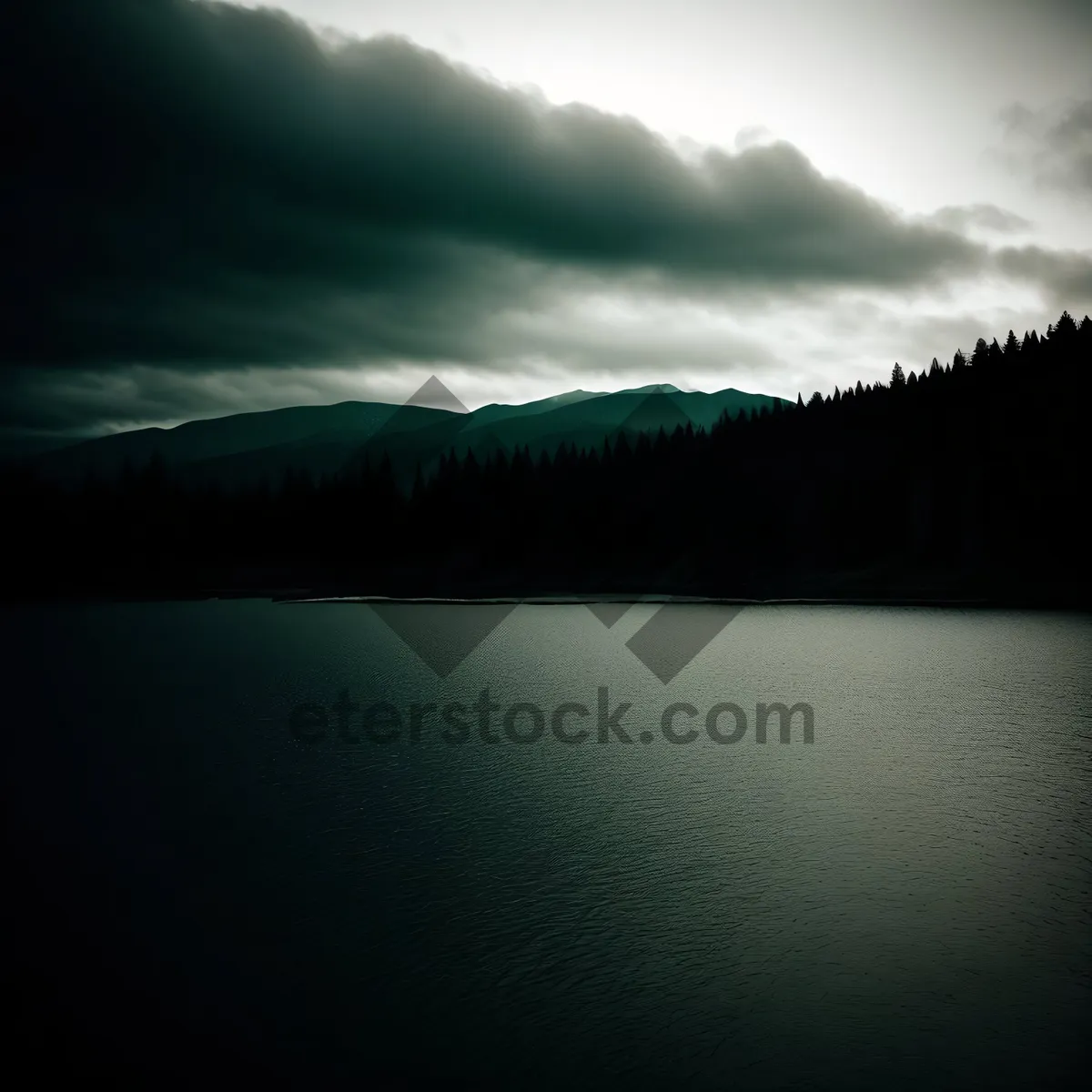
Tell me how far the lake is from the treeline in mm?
117096

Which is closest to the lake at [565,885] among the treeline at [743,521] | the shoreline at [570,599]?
the shoreline at [570,599]

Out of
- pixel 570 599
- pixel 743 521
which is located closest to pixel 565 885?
pixel 570 599

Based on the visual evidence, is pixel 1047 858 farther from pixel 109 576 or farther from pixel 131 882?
pixel 109 576

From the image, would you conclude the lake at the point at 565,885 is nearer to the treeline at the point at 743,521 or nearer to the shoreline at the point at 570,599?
the shoreline at the point at 570,599

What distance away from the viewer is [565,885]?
1934 cm

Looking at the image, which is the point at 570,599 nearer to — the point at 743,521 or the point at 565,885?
the point at 743,521

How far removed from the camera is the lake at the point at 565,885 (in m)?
13.2

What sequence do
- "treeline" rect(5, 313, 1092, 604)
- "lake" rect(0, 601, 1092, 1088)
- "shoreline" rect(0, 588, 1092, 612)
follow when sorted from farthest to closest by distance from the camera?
1. "treeline" rect(5, 313, 1092, 604)
2. "shoreline" rect(0, 588, 1092, 612)
3. "lake" rect(0, 601, 1092, 1088)

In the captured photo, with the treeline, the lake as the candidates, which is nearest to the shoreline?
the treeline

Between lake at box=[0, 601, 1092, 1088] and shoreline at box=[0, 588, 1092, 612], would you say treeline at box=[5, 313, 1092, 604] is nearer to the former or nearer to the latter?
shoreline at box=[0, 588, 1092, 612]

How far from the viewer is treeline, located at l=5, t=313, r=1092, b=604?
511ft

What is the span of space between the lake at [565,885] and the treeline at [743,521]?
117 metres

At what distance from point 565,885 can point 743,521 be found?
164m

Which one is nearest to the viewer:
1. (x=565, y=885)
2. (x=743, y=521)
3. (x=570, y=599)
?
(x=565, y=885)
